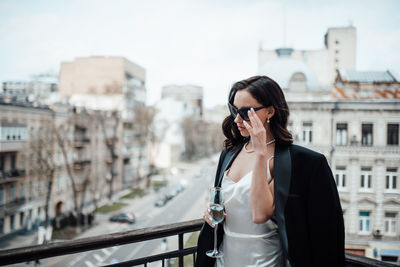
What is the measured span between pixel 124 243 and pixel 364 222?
14.7 ft

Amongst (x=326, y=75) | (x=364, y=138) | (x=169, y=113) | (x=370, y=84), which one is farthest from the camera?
(x=169, y=113)

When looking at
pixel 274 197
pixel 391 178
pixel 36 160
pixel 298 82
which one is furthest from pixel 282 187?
pixel 36 160

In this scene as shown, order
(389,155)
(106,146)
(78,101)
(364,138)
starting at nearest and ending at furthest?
(389,155) → (364,138) → (106,146) → (78,101)

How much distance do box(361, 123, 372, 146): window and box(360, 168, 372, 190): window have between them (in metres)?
0.52

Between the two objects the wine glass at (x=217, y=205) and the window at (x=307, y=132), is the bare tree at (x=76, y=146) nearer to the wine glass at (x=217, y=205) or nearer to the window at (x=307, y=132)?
the window at (x=307, y=132)

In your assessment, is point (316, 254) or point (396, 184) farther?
point (396, 184)

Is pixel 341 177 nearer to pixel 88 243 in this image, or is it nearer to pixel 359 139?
pixel 359 139

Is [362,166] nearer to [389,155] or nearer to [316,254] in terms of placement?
[389,155]

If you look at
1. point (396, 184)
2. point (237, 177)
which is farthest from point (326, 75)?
point (237, 177)

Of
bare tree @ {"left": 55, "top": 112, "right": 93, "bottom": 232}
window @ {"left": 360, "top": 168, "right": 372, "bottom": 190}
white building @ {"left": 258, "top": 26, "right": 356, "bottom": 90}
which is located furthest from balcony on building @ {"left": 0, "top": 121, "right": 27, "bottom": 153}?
window @ {"left": 360, "top": 168, "right": 372, "bottom": 190}

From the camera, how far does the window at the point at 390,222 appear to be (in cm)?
414

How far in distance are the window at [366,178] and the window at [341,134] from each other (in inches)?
25.8

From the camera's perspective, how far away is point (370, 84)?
18.0 ft

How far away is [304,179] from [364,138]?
4872 millimetres
